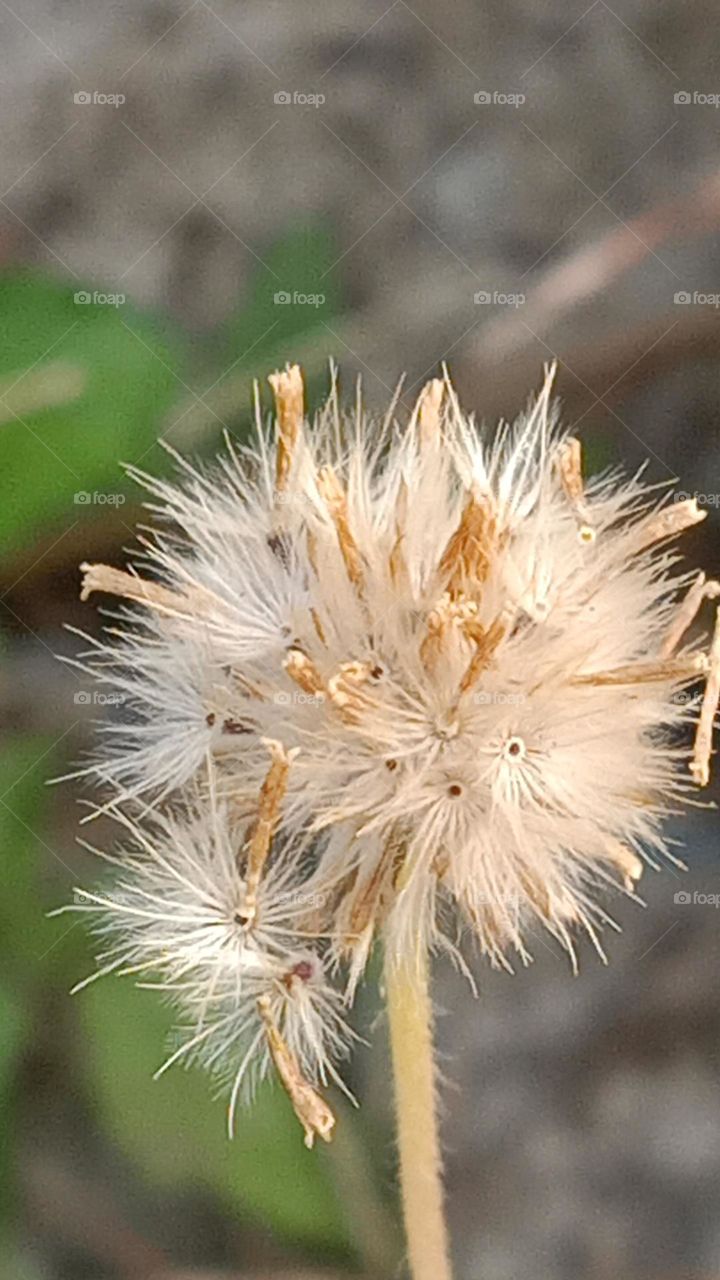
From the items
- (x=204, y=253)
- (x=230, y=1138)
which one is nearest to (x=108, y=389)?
(x=204, y=253)

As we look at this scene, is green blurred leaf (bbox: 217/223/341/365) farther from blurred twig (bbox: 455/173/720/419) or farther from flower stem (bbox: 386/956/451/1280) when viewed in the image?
flower stem (bbox: 386/956/451/1280)

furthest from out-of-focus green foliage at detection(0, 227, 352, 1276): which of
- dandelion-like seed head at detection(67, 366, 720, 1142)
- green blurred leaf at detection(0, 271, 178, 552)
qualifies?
dandelion-like seed head at detection(67, 366, 720, 1142)

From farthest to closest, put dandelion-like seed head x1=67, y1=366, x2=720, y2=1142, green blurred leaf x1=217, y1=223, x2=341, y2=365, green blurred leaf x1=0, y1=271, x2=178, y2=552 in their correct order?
green blurred leaf x1=217, y1=223, x2=341, y2=365
green blurred leaf x1=0, y1=271, x2=178, y2=552
dandelion-like seed head x1=67, y1=366, x2=720, y2=1142

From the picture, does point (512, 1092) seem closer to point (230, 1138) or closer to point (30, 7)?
point (230, 1138)

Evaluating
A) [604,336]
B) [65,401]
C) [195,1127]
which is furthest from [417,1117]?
[604,336]

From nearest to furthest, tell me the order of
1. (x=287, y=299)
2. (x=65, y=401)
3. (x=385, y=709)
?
(x=385, y=709) < (x=65, y=401) < (x=287, y=299)

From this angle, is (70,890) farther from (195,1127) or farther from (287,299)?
(287,299)

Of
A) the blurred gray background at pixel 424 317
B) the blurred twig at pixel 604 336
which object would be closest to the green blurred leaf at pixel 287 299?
the blurred gray background at pixel 424 317
